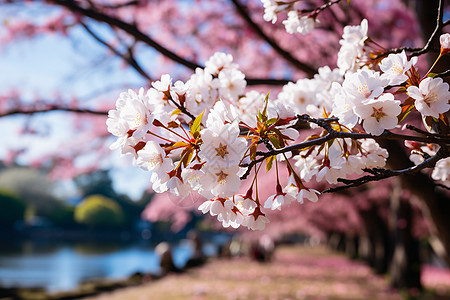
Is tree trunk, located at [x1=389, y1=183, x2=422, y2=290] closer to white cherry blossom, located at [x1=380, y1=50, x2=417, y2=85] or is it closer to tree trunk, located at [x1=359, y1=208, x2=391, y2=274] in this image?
tree trunk, located at [x1=359, y1=208, x2=391, y2=274]

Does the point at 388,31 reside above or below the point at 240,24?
below

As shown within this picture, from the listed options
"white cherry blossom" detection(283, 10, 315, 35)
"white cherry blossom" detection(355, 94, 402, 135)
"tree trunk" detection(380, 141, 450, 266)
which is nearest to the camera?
"white cherry blossom" detection(355, 94, 402, 135)

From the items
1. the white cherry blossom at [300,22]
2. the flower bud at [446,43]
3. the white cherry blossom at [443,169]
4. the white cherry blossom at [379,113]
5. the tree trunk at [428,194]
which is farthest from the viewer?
the tree trunk at [428,194]

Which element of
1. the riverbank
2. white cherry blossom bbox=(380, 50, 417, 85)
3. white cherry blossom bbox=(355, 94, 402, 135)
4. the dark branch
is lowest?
the riverbank

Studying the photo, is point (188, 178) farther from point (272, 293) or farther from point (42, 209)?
point (42, 209)

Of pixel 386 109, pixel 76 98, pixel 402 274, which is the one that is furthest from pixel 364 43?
pixel 402 274

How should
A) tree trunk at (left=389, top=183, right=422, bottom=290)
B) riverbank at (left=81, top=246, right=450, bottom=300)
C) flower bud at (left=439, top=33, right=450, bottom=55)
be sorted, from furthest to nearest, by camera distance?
1. tree trunk at (left=389, top=183, right=422, bottom=290)
2. riverbank at (left=81, top=246, right=450, bottom=300)
3. flower bud at (left=439, top=33, right=450, bottom=55)

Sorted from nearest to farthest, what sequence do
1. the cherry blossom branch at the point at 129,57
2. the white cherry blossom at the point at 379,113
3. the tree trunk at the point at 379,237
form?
the white cherry blossom at the point at 379,113 < the cherry blossom branch at the point at 129,57 < the tree trunk at the point at 379,237

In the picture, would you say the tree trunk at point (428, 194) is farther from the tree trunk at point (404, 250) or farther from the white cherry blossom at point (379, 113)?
the tree trunk at point (404, 250)

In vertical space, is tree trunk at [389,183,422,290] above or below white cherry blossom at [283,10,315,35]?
below

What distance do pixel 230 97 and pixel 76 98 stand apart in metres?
6.09

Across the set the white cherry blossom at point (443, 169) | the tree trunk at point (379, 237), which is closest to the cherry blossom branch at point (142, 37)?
the white cherry blossom at point (443, 169)

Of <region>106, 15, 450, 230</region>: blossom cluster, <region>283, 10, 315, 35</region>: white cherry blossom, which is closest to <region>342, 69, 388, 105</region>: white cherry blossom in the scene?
<region>106, 15, 450, 230</region>: blossom cluster

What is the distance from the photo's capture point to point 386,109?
3.28ft
